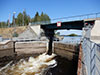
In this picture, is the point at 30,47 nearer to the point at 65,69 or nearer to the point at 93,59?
the point at 65,69

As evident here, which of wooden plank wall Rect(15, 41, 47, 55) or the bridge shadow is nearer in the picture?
the bridge shadow

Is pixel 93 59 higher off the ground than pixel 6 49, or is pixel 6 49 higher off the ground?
pixel 93 59

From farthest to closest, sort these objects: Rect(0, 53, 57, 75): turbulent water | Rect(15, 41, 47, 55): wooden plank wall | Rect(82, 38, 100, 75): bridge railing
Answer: Rect(15, 41, 47, 55): wooden plank wall → Rect(0, 53, 57, 75): turbulent water → Rect(82, 38, 100, 75): bridge railing

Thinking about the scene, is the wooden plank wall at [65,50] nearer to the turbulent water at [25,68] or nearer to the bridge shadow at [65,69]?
the bridge shadow at [65,69]

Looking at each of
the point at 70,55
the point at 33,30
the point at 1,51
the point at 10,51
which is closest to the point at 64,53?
the point at 70,55

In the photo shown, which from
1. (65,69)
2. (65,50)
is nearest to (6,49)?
(65,50)

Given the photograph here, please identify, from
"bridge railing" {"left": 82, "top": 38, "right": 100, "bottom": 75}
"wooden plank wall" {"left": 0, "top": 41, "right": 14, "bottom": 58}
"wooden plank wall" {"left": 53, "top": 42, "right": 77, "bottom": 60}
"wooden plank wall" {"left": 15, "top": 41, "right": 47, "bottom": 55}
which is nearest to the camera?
"bridge railing" {"left": 82, "top": 38, "right": 100, "bottom": 75}

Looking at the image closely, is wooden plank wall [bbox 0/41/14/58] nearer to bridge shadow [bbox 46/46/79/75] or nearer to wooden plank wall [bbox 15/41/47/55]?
wooden plank wall [bbox 15/41/47/55]

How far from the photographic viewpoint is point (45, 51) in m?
24.1

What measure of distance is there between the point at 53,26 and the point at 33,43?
10027 mm

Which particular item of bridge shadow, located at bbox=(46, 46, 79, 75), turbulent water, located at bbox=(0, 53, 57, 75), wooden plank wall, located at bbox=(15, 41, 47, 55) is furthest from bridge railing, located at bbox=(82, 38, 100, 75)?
wooden plank wall, located at bbox=(15, 41, 47, 55)

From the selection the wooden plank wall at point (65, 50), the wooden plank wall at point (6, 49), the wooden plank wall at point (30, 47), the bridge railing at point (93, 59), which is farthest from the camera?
the wooden plank wall at point (30, 47)

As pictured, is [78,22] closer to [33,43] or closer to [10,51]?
[33,43]

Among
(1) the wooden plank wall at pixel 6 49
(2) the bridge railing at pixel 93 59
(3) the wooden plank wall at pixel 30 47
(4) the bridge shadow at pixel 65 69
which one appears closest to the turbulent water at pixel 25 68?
(4) the bridge shadow at pixel 65 69
